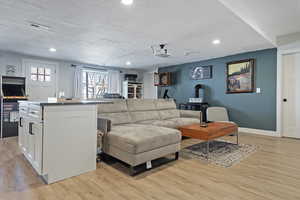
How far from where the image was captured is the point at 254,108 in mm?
4770

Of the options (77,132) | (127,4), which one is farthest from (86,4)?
(77,132)

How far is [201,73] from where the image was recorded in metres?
6.01

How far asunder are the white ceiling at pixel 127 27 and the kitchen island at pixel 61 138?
145cm

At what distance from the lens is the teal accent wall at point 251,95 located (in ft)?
14.6

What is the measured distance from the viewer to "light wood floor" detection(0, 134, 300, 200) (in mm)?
1700

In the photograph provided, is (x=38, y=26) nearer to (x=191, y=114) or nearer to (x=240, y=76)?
(x=191, y=114)

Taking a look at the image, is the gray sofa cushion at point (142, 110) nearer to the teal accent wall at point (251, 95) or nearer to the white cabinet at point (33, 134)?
the white cabinet at point (33, 134)

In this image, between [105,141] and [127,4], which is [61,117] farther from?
[127,4]

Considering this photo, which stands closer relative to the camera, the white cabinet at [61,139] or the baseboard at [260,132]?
the white cabinet at [61,139]

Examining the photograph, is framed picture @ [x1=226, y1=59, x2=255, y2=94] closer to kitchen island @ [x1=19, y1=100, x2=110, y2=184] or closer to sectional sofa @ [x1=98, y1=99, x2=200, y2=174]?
sectional sofa @ [x1=98, y1=99, x2=200, y2=174]

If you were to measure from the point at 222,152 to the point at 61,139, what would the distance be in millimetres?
2654

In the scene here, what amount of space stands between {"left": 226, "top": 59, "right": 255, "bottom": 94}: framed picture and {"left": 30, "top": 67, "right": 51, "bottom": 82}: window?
5889 millimetres

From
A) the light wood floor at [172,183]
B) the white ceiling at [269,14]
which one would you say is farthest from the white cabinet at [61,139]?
the white ceiling at [269,14]

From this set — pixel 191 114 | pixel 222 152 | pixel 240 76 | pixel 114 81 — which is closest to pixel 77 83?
pixel 114 81
